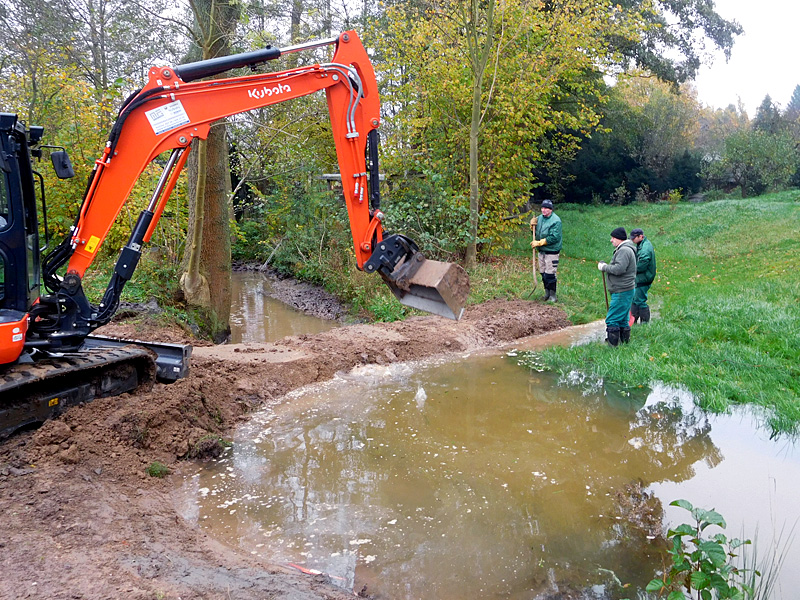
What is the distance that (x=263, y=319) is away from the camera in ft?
41.5

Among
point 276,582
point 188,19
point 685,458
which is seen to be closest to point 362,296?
point 188,19

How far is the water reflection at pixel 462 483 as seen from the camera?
4094 millimetres

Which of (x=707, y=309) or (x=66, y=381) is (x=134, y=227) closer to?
(x=66, y=381)

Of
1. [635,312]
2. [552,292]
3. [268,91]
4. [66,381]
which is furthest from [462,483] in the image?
[552,292]

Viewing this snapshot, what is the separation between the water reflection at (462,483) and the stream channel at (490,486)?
0.6 inches

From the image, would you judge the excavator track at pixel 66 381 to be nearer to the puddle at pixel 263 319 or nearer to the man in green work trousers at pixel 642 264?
the puddle at pixel 263 319

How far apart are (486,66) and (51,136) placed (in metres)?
9.42

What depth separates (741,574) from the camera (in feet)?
12.6

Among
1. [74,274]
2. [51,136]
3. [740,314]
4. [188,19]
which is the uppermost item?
[188,19]

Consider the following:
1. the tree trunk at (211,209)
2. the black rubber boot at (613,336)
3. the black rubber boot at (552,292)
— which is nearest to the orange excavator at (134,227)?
the tree trunk at (211,209)

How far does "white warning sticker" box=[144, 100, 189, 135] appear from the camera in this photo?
547 cm

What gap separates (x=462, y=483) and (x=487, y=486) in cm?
21

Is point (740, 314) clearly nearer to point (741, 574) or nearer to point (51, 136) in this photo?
point (741, 574)

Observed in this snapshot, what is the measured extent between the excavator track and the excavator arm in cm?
29
